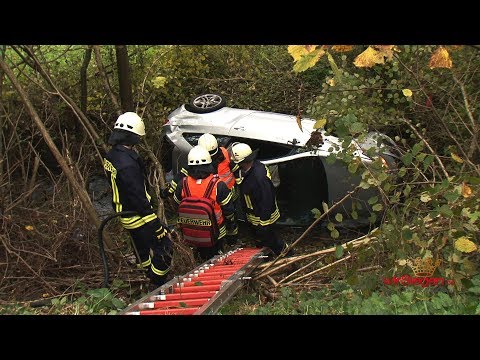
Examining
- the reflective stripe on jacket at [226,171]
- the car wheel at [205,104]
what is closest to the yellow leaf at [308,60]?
the reflective stripe on jacket at [226,171]

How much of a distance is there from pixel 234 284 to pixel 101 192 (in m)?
4.85

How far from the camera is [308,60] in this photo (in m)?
3.57

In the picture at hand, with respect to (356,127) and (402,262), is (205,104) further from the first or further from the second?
(402,262)

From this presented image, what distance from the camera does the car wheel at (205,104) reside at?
9447 millimetres

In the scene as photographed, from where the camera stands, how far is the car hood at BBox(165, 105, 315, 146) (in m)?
8.70

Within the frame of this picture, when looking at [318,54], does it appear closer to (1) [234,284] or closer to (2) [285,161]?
(1) [234,284]

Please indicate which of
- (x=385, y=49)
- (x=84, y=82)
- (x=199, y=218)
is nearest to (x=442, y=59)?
(x=385, y=49)

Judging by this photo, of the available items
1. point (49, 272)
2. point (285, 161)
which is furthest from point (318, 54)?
point (285, 161)

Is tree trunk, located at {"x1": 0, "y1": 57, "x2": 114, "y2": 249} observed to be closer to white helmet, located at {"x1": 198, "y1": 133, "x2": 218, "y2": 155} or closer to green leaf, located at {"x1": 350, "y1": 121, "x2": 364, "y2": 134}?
white helmet, located at {"x1": 198, "y1": 133, "x2": 218, "y2": 155}

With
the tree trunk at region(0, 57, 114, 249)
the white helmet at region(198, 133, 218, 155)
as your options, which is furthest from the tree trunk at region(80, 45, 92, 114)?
the tree trunk at region(0, 57, 114, 249)

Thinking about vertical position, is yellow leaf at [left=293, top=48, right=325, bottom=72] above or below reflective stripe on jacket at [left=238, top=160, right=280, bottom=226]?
above

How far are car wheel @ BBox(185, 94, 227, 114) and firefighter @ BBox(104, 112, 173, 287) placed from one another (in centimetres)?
325

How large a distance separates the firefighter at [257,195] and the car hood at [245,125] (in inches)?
37.1

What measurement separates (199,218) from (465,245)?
331 cm
